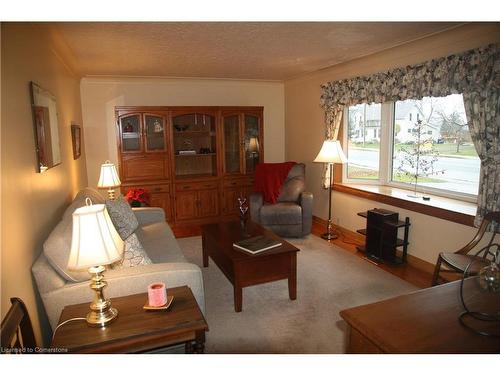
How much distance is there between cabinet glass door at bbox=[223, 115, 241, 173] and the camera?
533cm

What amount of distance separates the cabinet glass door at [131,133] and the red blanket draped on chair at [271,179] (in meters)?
1.82

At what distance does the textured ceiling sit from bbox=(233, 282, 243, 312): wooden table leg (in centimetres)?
206

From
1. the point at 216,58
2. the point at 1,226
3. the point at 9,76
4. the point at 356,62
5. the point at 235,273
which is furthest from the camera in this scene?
the point at 356,62

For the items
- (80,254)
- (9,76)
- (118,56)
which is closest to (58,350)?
(80,254)

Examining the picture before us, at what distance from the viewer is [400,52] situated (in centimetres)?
353

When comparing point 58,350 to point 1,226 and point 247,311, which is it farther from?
point 247,311

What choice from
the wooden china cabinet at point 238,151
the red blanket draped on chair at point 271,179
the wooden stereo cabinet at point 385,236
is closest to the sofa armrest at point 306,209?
the red blanket draped on chair at point 271,179

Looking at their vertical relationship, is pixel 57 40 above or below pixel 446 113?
above

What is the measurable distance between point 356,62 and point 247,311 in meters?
3.19

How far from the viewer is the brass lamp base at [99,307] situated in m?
1.61

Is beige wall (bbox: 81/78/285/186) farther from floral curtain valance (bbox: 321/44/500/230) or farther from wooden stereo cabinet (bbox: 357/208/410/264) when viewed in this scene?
wooden stereo cabinet (bbox: 357/208/410/264)

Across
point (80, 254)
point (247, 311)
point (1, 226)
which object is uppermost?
point (1, 226)

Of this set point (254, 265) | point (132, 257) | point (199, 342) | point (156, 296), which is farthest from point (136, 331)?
point (254, 265)

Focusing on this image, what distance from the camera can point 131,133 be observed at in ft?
16.1
